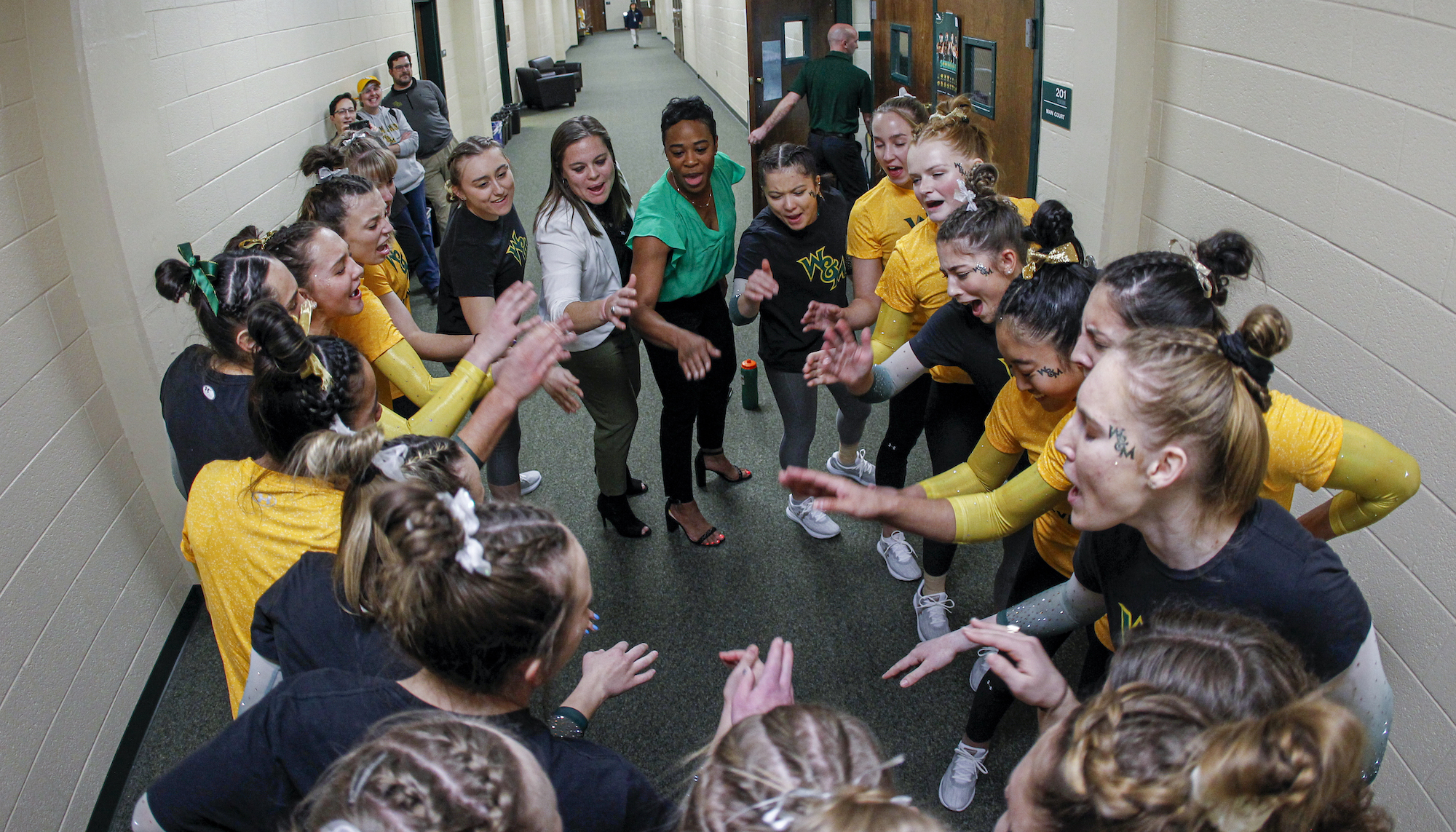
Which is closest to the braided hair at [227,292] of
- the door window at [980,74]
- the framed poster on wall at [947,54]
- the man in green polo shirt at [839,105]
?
the door window at [980,74]

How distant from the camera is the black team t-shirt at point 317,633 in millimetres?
1347

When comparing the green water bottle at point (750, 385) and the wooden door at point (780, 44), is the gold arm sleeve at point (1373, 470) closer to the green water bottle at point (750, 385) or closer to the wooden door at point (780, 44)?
the green water bottle at point (750, 385)

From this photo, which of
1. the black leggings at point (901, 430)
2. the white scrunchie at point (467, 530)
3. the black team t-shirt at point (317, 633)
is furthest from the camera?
the black leggings at point (901, 430)

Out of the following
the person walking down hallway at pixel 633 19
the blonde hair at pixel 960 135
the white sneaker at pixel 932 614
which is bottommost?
the white sneaker at pixel 932 614

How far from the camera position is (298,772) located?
3.72ft

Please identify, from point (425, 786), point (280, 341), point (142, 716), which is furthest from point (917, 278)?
point (142, 716)

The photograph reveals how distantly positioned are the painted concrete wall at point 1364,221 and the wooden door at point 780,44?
4.84 m

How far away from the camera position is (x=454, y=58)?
9.84 m

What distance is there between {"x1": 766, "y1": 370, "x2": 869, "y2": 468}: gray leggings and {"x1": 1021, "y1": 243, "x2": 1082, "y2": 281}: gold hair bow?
1.08m

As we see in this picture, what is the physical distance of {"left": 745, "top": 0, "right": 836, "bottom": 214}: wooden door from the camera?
7.44 m

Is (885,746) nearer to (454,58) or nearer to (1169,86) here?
(1169,86)

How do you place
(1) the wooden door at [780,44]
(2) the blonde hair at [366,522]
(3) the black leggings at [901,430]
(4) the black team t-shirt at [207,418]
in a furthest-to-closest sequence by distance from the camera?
(1) the wooden door at [780,44] < (3) the black leggings at [901,430] < (4) the black team t-shirt at [207,418] < (2) the blonde hair at [366,522]

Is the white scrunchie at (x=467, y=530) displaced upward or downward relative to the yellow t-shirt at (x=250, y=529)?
upward

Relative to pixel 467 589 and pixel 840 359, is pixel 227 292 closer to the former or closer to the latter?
pixel 467 589
